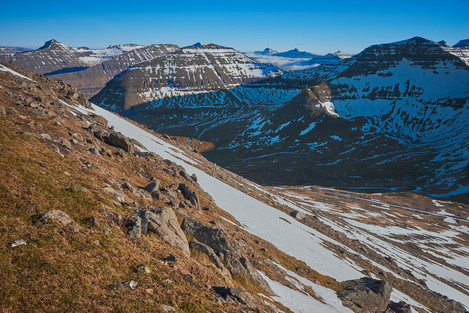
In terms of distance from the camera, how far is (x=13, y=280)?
1112 cm

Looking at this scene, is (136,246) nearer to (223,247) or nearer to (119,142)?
(223,247)

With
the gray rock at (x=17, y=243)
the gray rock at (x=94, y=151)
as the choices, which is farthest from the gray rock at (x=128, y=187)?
the gray rock at (x=17, y=243)

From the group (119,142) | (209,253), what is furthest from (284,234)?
(119,142)

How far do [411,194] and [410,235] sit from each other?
6940 centimetres

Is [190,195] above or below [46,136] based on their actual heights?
below

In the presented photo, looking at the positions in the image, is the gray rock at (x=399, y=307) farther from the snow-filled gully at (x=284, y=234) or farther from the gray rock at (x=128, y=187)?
the gray rock at (x=128, y=187)

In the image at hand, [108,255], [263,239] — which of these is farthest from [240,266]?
[263,239]

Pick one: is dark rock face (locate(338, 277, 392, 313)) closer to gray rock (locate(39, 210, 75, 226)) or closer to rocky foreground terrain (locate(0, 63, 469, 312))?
rocky foreground terrain (locate(0, 63, 469, 312))

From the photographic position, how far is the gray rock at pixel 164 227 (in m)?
19.5

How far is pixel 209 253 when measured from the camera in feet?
71.4

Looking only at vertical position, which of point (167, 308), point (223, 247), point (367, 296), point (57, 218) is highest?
point (57, 218)

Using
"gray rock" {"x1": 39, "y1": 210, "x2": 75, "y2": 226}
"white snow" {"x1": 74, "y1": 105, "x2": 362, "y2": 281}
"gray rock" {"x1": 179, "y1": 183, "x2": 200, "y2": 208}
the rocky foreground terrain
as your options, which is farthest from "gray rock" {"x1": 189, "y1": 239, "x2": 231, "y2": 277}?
"white snow" {"x1": 74, "y1": 105, "x2": 362, "y2": 281}

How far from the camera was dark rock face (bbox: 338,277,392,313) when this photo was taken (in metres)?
29.8

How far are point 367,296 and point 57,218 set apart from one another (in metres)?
33.0
